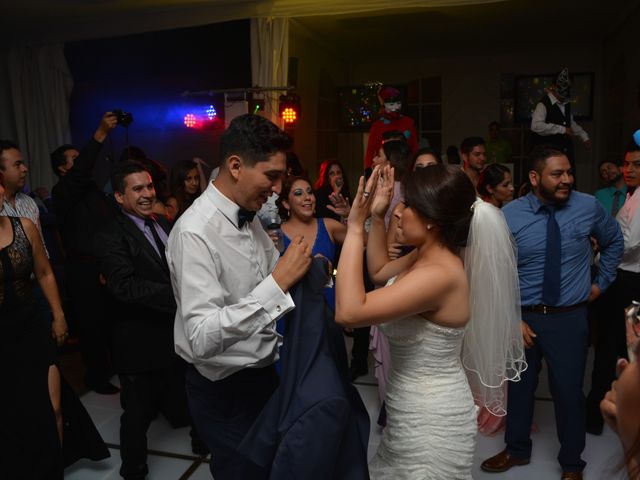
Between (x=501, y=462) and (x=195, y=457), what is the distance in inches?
67.3

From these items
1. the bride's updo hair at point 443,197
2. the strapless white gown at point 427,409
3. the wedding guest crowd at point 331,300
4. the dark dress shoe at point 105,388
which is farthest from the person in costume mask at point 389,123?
the strapless white gown at point 427,409

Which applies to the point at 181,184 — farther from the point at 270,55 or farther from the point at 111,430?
the point at 270,55

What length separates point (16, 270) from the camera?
2367 millimetres

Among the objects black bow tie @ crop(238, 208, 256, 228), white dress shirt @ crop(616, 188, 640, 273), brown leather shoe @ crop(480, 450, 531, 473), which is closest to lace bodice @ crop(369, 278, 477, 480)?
black bow tie @ crop(238, 208, 256, 228)

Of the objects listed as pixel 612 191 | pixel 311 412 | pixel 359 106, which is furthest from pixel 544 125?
pixel 311 412

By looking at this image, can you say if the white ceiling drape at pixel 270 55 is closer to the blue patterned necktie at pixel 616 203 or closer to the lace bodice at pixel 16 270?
the blue patterned necktie at pixel 616 203

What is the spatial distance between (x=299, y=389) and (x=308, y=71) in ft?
24.0

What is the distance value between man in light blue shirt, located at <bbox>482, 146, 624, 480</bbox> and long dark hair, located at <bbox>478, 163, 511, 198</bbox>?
0.79 meters

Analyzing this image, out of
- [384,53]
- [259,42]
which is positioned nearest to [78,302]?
[259,42]

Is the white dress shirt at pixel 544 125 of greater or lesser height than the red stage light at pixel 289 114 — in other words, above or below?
below

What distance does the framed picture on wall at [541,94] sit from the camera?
Answer: 29.9 ft

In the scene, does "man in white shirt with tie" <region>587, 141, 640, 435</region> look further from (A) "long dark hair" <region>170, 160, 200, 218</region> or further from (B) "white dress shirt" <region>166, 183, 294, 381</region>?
(A) "long dark hair" <region>170, 160, 200, 218</region>

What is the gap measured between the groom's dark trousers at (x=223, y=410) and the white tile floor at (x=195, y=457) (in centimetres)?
125

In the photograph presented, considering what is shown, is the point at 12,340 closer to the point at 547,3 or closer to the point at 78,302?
→ the point at 78,302
